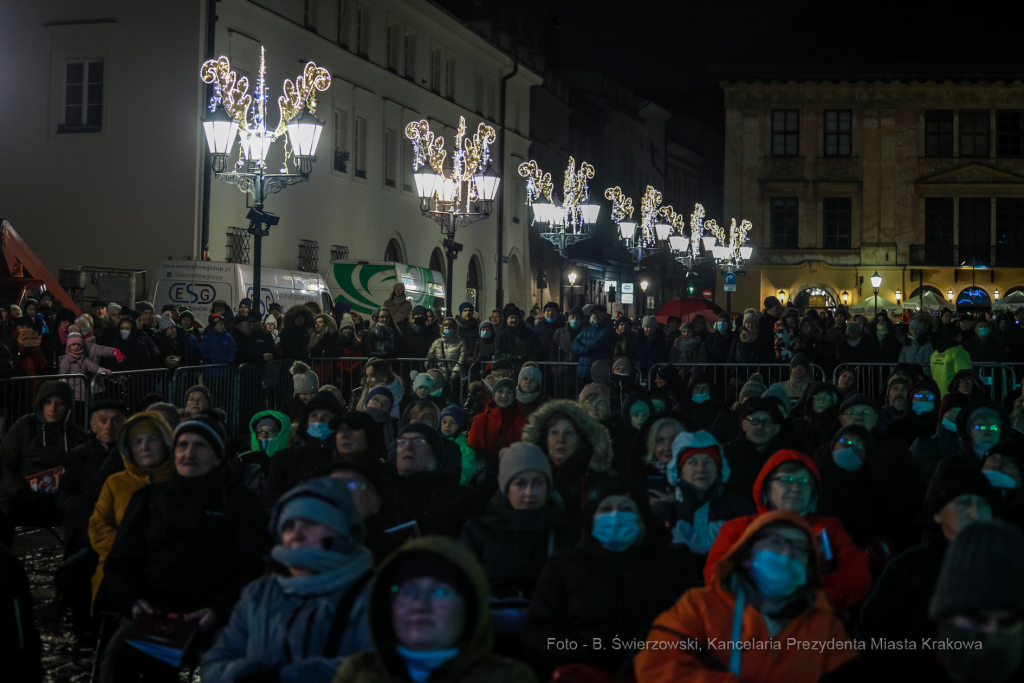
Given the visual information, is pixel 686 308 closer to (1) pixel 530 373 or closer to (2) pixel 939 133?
(1) pixel 530 373

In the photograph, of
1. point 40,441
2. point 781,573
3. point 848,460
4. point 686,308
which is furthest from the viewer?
point 686,308

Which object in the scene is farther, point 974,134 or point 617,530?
point 974,134

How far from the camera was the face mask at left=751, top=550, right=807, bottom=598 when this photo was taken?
4164mm

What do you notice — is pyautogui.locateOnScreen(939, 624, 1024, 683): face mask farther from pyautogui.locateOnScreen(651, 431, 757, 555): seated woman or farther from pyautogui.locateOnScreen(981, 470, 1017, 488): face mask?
pyautogui.locateOnScreen(981, 470, 1017, 488): face mask

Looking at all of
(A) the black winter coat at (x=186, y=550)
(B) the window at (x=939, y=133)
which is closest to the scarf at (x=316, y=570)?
(A) the black winter coat at (x=186, y=550)

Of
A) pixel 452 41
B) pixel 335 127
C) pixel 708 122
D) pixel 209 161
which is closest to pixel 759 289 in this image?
pixel 452 41

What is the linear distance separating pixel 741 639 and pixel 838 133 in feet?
172

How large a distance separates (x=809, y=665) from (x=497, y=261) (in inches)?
1665

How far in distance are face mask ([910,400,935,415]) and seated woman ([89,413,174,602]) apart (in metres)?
7.20

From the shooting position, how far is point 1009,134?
2110 inches

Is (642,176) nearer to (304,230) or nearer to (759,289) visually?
(759,289)

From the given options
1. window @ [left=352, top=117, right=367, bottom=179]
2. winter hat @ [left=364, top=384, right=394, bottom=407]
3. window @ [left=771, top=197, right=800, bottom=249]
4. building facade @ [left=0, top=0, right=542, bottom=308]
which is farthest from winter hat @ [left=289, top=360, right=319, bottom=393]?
window @ [left=771, top=197, right=800, bottom=249]

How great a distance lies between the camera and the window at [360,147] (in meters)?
37.7

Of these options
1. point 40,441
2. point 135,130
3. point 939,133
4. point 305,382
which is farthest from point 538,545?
point 939,133
